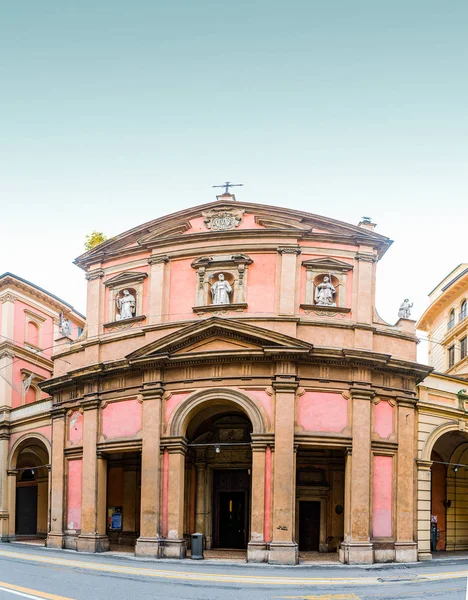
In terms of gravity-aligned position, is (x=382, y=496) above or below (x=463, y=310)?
below

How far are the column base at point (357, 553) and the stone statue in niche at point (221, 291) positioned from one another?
9.85 m

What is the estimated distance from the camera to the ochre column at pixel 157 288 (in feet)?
92.0

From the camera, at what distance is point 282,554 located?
2400cm

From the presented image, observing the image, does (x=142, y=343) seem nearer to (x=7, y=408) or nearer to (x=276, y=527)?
(x=276, y=527)

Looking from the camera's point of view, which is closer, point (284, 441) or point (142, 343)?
point (284, 441)

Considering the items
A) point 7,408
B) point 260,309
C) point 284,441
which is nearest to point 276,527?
point 284,441

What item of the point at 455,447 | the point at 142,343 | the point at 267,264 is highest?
the point at 267,264

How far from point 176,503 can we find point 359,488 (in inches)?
259

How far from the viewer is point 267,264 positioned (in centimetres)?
2745

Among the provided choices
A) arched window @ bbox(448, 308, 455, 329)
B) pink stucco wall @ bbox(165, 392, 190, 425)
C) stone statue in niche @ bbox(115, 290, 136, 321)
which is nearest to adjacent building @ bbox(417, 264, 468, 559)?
arched window @ bbox(448, 308, 455, 329)

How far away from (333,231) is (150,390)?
9.32 meters

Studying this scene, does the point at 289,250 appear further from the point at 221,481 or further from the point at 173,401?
the point at 221,481

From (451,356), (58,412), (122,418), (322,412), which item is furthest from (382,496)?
(451,356)

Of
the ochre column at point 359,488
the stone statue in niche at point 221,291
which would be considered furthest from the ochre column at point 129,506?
the ochre column at point 359,488
